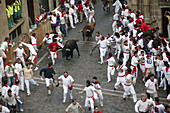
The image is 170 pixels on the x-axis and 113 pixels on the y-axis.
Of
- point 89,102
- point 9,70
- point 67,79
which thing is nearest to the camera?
point 89,102

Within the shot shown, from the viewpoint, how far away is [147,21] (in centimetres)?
3081

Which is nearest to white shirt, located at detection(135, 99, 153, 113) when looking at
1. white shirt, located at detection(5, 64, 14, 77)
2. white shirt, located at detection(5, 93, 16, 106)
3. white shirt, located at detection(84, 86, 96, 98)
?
white shirt, located at detection(84, 86, 96, 98)

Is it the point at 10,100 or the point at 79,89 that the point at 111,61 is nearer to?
the point at 79,89

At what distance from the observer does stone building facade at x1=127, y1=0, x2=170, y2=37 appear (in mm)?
29812

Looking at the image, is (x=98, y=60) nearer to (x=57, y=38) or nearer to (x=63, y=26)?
(x=57, y=38)

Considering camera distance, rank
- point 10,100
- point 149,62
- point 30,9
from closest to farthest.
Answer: point 10,100, point 149,62, point 30,9

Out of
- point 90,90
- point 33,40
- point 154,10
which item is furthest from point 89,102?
point 154,10

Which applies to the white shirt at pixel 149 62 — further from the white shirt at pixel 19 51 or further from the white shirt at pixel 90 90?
the white shirt at pixel 19 51

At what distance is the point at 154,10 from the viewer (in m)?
30.5

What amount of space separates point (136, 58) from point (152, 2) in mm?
9668

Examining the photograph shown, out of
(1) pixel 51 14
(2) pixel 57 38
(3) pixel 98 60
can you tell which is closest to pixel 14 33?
(1) pixel 51 14

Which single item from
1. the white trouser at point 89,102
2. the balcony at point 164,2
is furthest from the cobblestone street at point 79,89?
the balcony at point 164,2

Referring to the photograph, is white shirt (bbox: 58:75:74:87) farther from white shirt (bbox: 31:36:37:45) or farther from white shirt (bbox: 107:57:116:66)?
white shirt (bbox: 31:36:37:45)

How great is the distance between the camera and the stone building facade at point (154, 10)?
29812 millimetres
